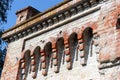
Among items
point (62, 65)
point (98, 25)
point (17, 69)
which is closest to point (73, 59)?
point (62, 65)

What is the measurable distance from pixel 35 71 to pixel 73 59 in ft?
5.35

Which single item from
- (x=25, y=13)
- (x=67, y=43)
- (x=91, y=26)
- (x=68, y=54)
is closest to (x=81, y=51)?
(x=68, y=54)

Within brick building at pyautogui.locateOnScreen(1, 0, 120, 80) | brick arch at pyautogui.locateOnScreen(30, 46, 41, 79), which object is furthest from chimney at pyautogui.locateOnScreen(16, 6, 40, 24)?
brick arch at pyautogui.locateOnScreen(30, 46, 41, 79)

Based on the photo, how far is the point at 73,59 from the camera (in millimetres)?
8984

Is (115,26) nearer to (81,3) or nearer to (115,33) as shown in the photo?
(115,33)

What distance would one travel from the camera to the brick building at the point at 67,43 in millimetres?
7922

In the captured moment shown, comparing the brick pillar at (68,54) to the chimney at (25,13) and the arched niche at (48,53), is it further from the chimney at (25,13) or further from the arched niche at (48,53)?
the chimney at (25,13)

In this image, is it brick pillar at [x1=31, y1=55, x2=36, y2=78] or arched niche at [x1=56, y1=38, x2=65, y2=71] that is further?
brick pillar at [x1=31, y1=55, x2=36, y2=78]

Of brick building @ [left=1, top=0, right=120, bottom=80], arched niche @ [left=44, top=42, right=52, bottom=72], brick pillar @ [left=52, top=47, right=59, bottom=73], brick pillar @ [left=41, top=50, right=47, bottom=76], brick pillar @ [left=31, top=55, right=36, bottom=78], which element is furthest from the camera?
brick pillar @ [left=31, top=55, right=36, bottom=78]

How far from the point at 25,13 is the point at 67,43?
3.01 metres

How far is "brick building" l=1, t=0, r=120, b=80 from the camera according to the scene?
7.92m

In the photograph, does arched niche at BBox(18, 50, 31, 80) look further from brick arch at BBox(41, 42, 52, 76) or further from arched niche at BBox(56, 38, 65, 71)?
arched niche at BBox(56, 38, 65, 71)

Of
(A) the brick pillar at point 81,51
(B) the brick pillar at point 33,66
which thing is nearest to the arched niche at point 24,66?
(B) the brick pillar at point 33,66

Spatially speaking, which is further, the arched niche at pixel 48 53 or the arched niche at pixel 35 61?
the arched niche at pixel 35 61
